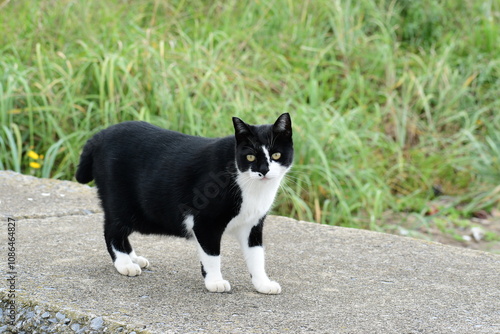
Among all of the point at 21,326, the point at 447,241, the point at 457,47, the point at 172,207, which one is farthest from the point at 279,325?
the point at 457,47

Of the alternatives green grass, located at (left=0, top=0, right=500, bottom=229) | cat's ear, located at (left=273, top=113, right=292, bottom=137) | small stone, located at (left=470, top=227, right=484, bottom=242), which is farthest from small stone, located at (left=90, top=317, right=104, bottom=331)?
small stone, located at (left=470, top=227, right=484, bottom=242)

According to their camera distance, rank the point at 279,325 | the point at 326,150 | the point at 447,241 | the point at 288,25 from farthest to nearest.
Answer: the point at 288,25 < the point at 326,150 < the point at 447,241 < the point at 279,325

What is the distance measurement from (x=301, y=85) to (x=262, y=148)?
3306 mm

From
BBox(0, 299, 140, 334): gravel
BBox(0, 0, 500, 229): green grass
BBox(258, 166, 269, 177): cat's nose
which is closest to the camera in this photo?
BBox(0, 299, 140, 334): gravel

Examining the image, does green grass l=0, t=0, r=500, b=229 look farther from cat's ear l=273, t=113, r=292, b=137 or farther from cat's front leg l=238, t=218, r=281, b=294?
cat's ear l=273, t=113, r=292, b=137

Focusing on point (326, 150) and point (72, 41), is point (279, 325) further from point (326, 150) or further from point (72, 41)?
point (72, 41)

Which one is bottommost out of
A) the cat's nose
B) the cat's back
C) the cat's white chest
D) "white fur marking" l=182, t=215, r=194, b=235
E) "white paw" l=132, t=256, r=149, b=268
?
"white paw" l=132, t=256, r=149, b=268

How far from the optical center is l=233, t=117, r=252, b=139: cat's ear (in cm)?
240

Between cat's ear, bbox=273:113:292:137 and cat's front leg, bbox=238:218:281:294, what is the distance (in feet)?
1.20

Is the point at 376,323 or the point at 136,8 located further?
the point at 136,8

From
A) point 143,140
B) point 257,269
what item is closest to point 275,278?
point 257,269

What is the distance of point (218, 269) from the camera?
2.53 m

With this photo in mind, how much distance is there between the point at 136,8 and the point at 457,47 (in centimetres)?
311

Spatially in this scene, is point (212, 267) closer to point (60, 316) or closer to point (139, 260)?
point (139, 260)
